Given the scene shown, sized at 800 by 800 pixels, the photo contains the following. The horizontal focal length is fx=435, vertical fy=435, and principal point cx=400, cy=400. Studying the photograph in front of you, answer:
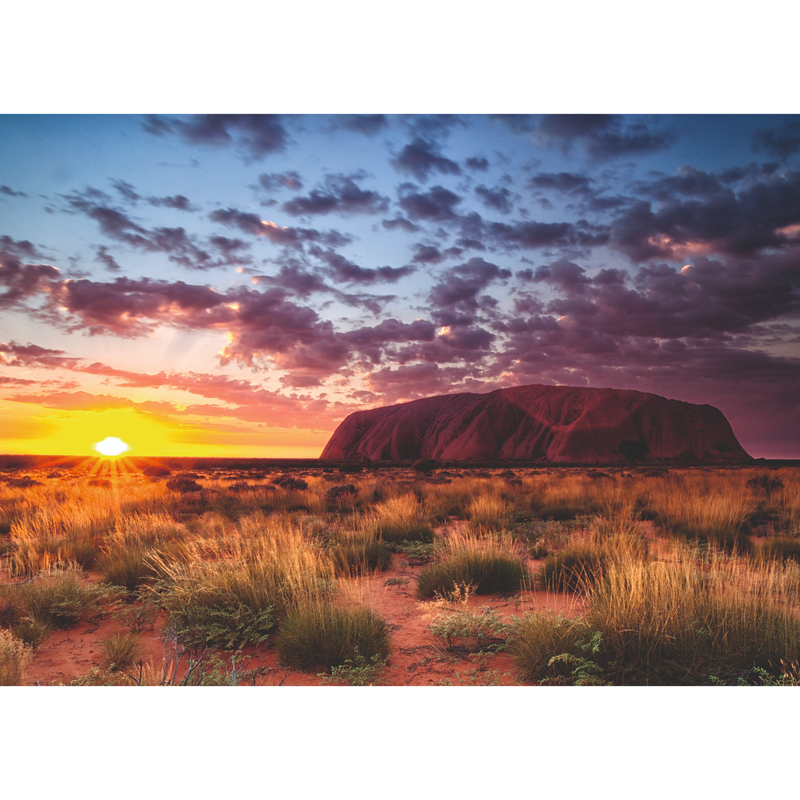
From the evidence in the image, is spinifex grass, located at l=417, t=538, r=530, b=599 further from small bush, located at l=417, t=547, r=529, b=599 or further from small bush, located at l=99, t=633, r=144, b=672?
small bush, located at l=99, t=633, r=144, b=672

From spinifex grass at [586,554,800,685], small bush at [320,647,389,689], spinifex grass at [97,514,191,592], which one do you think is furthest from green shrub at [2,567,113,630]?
spinifex grass at [586,554,800,685]

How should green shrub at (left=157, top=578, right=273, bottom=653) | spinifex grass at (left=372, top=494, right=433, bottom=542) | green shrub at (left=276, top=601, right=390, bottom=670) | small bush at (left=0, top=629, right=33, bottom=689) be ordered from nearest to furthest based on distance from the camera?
small bush at (left=0, top=629, right=33, bottom=689) < green shrub at (left=276, top=601, right=390, bottom=670) < green shrub at (left=157, top=578, right=273, bottom=653) < spinifex grass at (left=372, top=494, right=433, bottom=542)

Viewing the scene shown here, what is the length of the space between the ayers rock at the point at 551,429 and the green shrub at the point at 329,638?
67.9 meters

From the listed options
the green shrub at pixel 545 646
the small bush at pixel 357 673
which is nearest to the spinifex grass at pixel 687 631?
the green shrub at pixel 545 646

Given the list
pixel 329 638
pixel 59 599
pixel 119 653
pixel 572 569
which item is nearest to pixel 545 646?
pixel 329 638

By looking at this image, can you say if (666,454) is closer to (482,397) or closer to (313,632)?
(482,397)

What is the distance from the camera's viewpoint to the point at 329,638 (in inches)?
155

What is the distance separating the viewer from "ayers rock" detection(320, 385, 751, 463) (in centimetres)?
7206

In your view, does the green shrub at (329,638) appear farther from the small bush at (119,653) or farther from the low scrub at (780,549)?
the low scrub at (780,549)

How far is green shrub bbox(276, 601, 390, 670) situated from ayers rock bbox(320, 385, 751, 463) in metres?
67.9
